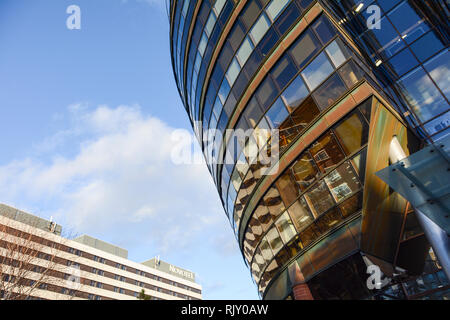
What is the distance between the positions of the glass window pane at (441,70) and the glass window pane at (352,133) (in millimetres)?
3894

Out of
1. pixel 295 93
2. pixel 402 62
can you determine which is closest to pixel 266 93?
pixel 295 93

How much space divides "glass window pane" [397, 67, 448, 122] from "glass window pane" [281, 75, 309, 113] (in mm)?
4393

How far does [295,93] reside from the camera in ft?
43.3

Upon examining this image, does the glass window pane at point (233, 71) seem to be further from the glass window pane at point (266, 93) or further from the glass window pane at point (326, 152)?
the glass window pane at point (326, 152)

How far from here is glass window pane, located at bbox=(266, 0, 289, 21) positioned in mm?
14430

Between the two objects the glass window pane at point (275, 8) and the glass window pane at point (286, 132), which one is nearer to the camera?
the glass window pane at point (286, 132)

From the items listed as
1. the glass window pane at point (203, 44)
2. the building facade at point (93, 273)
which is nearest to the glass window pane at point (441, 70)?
the glass window pane at point (203, 44)

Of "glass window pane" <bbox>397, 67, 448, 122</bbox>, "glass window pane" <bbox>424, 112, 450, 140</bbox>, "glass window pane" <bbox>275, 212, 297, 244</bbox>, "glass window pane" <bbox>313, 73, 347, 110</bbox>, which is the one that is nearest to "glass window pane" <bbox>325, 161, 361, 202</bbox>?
"glass window pane" <bbox>313, 73, 347, 110</bbox>

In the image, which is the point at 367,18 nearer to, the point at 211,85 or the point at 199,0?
the point at 211,85

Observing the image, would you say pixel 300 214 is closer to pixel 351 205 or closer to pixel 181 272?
pixel 351 205

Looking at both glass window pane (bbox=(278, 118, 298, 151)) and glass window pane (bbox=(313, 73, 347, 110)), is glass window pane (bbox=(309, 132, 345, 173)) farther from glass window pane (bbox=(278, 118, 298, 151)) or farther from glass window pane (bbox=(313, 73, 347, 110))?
glass window pane (bbox=(313, 73, 347, 110))

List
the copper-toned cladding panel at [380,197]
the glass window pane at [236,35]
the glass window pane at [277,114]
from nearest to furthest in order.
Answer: the copper-toned cladding panel at [380,197], the glass window pane at [277,114], the glass window pane at [236,35]

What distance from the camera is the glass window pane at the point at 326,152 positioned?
11711mm
